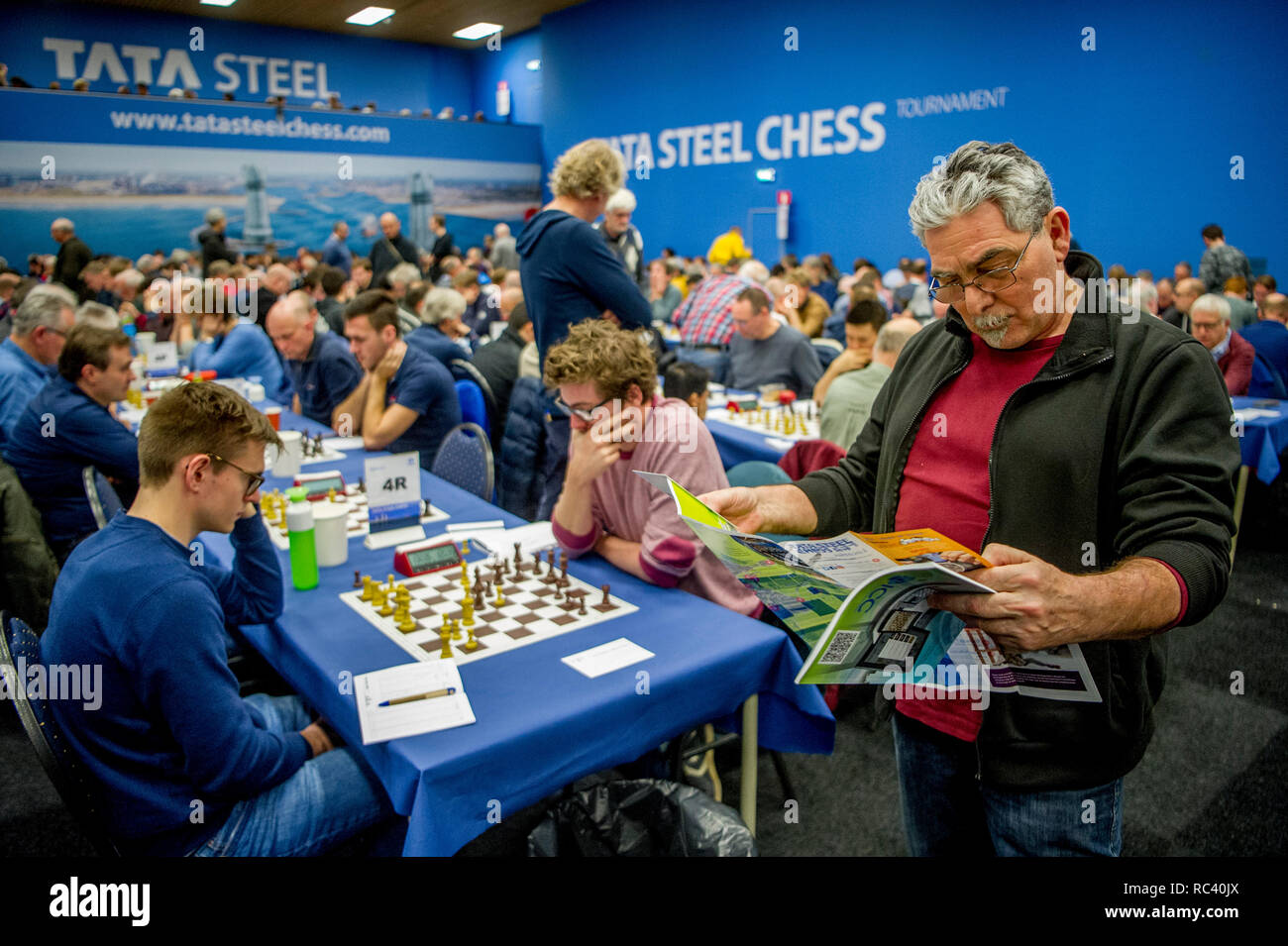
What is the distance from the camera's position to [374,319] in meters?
3.96

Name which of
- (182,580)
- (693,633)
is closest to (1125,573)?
(693,633)

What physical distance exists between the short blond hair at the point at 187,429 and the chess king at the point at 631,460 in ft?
2.66

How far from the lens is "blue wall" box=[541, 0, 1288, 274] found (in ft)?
26.9

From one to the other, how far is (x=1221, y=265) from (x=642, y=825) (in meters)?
8.12

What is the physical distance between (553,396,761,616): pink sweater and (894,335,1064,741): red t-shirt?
86 centimetres

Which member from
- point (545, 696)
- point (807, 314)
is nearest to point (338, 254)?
point (807, 314)

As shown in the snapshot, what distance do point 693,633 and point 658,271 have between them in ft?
27.8

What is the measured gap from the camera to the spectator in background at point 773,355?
5.36 metres

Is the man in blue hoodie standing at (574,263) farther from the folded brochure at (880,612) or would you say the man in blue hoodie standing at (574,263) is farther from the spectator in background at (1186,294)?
the spectator in background at (1186,294)

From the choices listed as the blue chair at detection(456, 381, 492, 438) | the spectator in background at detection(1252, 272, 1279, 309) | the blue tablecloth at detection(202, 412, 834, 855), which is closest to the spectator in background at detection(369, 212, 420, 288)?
the blue chair at detection(456, 381, 492, 438)

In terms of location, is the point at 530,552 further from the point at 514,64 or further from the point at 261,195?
the point at 514,64

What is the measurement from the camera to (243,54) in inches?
632

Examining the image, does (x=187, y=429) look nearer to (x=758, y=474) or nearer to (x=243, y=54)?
(x=758, y=474)

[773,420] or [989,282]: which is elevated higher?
[989,282]
